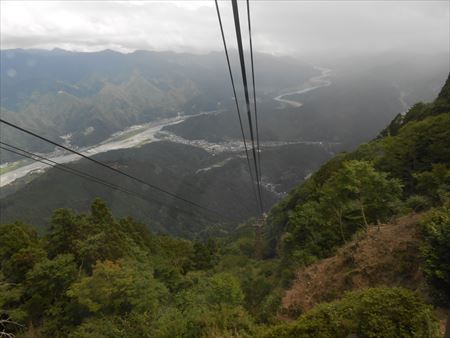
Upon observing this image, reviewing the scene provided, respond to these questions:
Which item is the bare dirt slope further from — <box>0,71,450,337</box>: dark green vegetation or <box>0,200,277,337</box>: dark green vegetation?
<box>0,200,277,337</box>: dark green vegetation

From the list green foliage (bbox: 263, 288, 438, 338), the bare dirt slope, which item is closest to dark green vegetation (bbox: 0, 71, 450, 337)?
green foliage (bbox: 263, 288, 438, 338)

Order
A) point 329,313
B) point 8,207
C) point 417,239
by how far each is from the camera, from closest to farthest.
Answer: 1. point 329,313
2. point 417,239
3. point 8,207

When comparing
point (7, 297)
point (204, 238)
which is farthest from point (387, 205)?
point (204, 238)

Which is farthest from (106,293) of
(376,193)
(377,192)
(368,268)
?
(377,192)

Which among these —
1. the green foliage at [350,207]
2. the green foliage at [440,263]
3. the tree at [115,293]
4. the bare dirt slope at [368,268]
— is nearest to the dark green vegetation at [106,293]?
the tree at [115,293]

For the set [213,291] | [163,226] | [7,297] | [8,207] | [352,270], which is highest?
[352,270]

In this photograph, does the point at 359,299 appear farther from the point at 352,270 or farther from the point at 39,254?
the point at 39,254

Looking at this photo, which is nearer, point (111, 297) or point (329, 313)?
point (329, 313)
